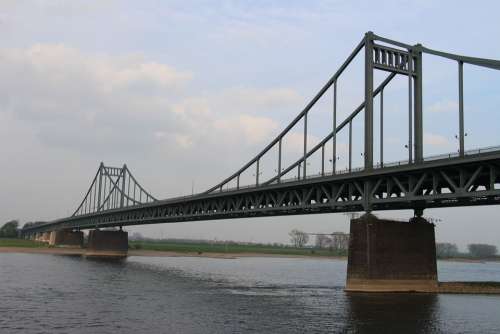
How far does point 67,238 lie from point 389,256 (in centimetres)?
11925

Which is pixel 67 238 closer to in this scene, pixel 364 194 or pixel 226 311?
pixel 364 194

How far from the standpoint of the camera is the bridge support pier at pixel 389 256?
125 feet

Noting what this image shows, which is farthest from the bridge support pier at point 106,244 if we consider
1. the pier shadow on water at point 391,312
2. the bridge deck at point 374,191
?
the pier shadow on water at point 391,312

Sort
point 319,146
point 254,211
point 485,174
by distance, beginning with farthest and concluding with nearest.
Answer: point 254,211 → point 319,146 → point 485,174

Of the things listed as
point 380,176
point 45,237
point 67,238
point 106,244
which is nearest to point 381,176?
point 380,176

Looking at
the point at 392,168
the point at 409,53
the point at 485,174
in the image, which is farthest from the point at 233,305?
the point at 409,53

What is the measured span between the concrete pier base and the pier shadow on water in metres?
116

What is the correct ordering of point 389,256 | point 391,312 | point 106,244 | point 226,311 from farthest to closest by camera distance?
point 106,244 < point 389,256 < point 226,311 < point 391,312

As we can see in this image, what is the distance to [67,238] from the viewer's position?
14162 cm

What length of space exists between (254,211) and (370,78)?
62.8 ft

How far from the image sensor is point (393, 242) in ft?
127

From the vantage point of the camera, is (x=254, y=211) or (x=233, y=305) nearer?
(x=233, y=305)

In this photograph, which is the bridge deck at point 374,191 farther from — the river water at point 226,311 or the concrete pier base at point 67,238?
the concrete pier base at point 67,238

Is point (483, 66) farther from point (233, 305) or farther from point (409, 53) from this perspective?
point (233, 305)
